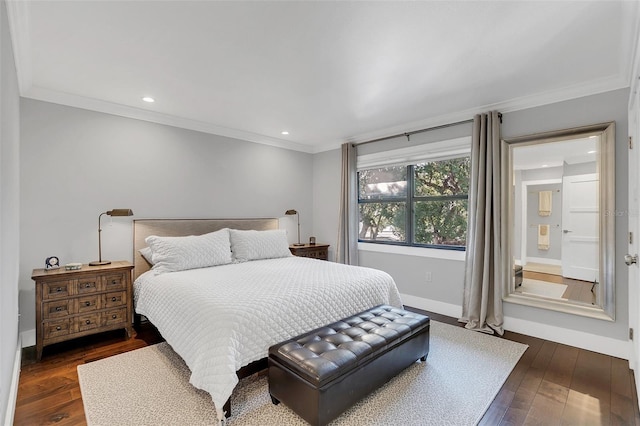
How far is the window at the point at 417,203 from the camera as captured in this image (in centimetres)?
377

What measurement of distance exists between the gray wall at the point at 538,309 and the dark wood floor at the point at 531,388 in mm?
282

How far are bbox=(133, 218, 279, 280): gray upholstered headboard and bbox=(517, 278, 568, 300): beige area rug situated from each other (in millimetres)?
3515

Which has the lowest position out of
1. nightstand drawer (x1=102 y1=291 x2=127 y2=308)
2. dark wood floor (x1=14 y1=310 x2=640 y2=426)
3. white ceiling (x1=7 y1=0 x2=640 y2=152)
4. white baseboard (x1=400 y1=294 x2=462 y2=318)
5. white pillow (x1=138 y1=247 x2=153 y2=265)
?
dark wood floor (x1=14 y1=310 x2=640 y2=426)

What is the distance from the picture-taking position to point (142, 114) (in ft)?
11.3

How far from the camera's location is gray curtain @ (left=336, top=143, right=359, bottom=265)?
4.66 meters

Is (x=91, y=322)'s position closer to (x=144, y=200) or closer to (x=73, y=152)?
(x=144, y=200)

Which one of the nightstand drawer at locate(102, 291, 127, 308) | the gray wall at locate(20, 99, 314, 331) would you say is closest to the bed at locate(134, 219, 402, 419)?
the nightstand drawer at locate(102, 291, 127, 308)

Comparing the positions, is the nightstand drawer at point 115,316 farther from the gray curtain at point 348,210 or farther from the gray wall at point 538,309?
the gray wall at point 538,309

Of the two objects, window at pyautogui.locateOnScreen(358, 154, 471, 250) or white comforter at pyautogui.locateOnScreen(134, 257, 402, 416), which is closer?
white comforter at pyautogui.locateOnScreen(134, 257, 402, 416)

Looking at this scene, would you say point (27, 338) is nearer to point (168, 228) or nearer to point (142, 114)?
point (168, 228)

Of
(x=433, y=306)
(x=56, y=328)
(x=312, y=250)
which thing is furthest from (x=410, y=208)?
(x=56, y=328)

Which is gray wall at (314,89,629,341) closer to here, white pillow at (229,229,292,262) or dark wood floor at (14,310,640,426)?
dark wood floor at (14,310,640,426)

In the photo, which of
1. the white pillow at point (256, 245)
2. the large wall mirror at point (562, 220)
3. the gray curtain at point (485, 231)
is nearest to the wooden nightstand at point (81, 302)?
the white pillow at point (256, 245)

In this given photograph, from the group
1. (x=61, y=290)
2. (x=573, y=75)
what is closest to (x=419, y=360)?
(x=573, y=75)
